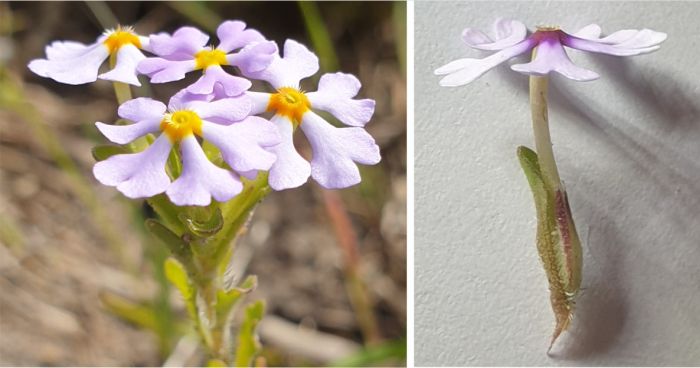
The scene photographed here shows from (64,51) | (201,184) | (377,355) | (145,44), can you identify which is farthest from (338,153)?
(377,355)

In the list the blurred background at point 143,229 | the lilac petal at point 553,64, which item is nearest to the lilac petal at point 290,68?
the lilac petal at point 553,64

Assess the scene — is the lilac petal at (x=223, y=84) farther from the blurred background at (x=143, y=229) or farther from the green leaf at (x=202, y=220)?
the blurred background at (x=143, y=229)

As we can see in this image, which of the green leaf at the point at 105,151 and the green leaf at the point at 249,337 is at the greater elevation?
the green leaf at the point at 105,151

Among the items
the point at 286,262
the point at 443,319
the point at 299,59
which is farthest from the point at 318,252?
the point at 299,59

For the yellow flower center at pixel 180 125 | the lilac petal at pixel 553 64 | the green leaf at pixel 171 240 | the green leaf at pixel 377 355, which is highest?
the yellow flower center at pixel 180 125

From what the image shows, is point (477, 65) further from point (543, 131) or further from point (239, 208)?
point (239, 208)

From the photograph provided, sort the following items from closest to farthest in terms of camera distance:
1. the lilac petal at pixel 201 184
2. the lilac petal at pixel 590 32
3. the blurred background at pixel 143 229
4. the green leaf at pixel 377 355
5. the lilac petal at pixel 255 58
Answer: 1. the lilac petal at pixel 201 184
2. the lilac petal at pixel 255 58
3. the lilac petal at pixel 590 32
4. the green leaf at pixel 377 355
5. the blurred background at pixel 143 229

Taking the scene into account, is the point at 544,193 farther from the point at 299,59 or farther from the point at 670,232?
the point at 299,59

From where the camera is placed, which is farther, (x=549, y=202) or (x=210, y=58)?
(x=549, y=202)
